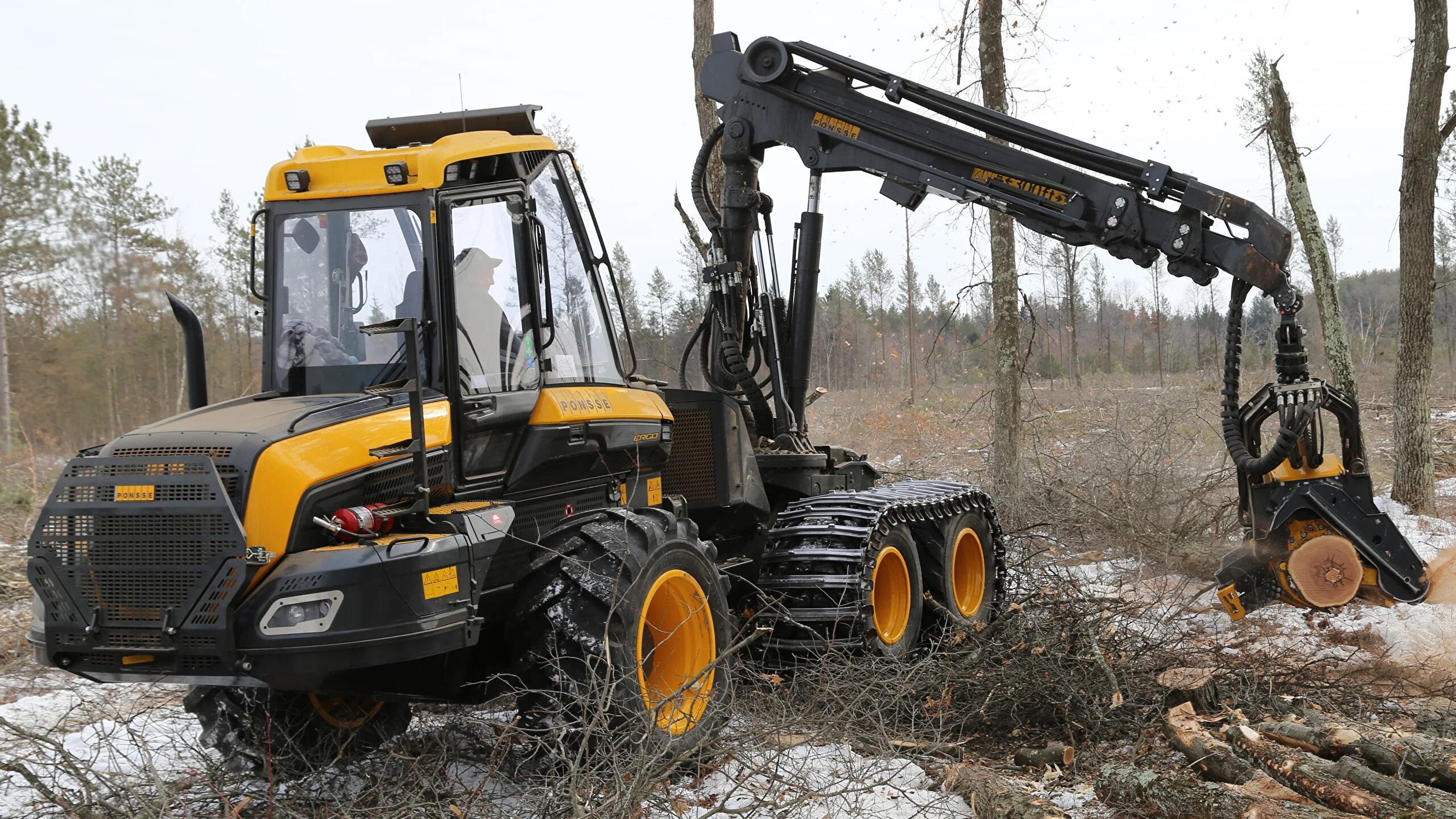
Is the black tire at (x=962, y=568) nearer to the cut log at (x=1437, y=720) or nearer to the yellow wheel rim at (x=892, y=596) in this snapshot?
the yellow wheel rim at (x=892, y=596)

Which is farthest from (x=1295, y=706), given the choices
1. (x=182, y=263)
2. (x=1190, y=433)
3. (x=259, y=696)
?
(x=182, y=263)

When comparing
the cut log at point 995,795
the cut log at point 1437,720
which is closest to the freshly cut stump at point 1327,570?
the cut log at point 1437,720

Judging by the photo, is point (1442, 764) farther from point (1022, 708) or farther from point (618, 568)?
point (618, 568)

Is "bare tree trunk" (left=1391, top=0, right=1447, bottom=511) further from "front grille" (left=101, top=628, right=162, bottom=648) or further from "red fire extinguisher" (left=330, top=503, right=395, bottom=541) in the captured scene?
"front grille" (left=101, top=628, right=162, bottom=648)

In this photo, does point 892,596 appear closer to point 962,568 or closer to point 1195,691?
point 962,568

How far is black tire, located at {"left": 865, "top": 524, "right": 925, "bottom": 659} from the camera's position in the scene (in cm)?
667

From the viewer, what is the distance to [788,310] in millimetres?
7438

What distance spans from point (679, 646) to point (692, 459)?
154 cm

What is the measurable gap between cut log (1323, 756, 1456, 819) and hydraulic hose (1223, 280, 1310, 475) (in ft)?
8.13

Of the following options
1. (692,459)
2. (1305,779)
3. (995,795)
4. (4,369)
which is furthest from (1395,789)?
(4,369)

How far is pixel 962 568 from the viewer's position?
26.0 feet

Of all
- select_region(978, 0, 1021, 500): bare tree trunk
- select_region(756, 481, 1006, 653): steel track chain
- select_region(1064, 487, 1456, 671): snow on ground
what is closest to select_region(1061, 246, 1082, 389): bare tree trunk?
select_region(978, 0, 1021, 500): bare tree trunk

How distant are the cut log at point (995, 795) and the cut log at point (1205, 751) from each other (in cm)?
69

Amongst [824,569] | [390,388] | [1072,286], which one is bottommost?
[824,569]
